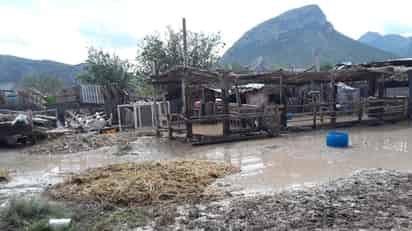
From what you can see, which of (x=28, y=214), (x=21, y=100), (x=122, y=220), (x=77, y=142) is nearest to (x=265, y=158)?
(x=122, y=220)

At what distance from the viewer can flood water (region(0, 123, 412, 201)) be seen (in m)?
6.34

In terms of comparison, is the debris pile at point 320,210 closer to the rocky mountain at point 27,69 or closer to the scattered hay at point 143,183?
the scattered hay at point 143,183

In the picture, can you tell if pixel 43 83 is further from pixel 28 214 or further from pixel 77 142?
pixel 28 214

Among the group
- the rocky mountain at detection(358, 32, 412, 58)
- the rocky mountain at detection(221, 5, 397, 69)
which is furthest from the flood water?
the rocky mountain at detection(358, 32, 412, 58)

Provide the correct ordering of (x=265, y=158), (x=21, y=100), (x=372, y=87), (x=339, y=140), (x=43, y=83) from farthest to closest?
1. (x=43, y=83)
2. (x=21, y=100)
3. (x=372, y=87)
4. (x=339, y=140)
5. (x=265, y=158)

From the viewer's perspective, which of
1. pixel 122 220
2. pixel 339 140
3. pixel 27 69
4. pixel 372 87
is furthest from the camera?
pixel 27 69

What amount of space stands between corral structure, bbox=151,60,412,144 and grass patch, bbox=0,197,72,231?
6495 millimetres

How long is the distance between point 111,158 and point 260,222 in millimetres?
5926

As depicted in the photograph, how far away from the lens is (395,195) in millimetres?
4672

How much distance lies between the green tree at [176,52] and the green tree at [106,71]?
1.46 meters

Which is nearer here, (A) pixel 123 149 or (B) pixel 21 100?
(A) pixel 123 149

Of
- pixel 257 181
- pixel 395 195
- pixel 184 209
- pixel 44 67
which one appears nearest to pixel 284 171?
pixel 257 181

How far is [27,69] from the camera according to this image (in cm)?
4778

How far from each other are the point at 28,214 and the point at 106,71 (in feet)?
59.9
